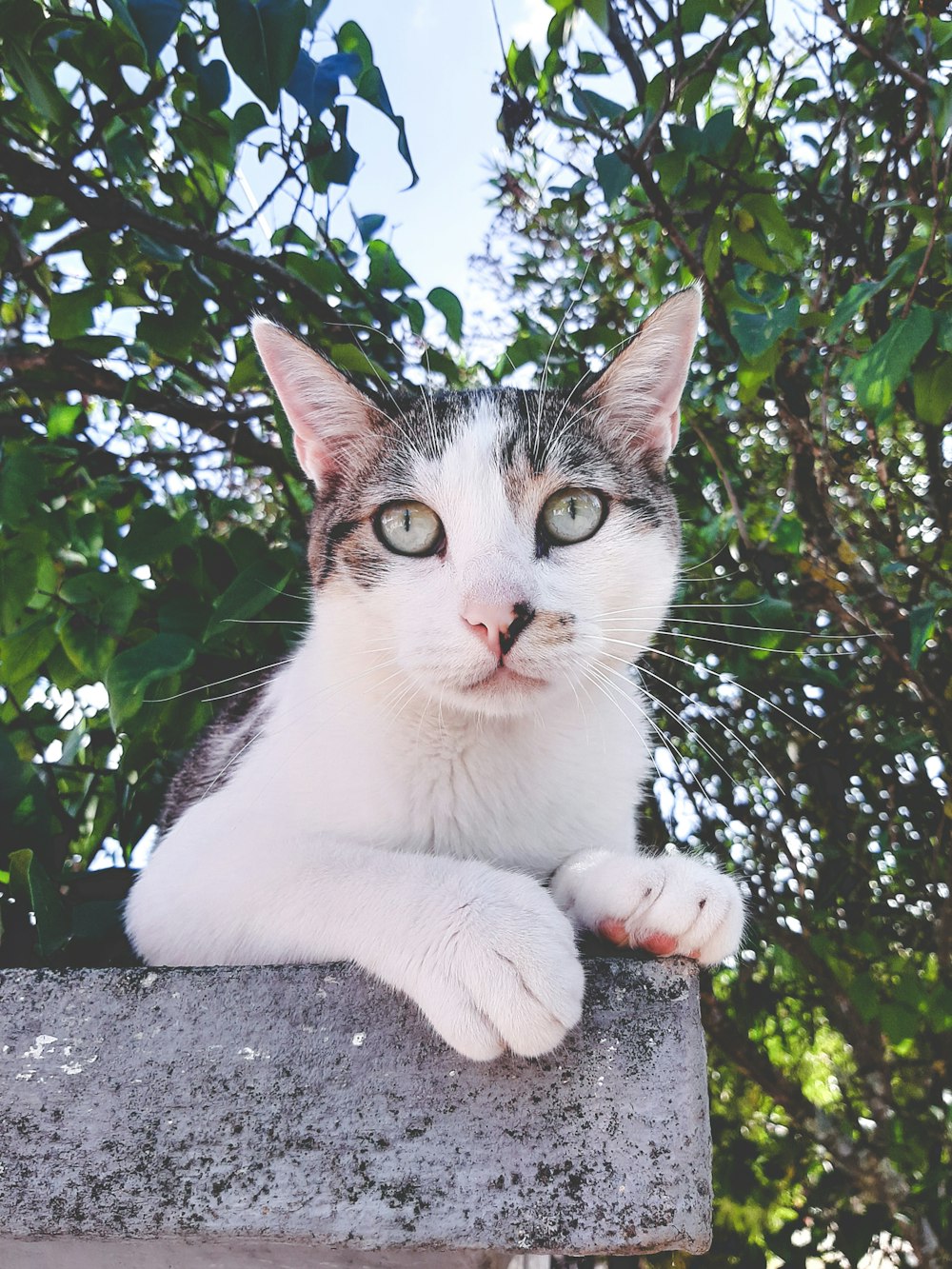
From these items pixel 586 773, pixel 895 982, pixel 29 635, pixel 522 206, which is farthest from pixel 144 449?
pixel 895 982

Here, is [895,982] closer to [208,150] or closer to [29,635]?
[29,635]

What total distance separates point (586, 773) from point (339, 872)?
51 cm

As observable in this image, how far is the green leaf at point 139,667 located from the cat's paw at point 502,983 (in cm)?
88

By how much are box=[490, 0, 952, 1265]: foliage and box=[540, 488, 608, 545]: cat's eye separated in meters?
0.20

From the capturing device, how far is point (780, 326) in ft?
4.79

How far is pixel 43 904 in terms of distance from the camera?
1.31 meters

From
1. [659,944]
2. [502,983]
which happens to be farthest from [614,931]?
[502,983]

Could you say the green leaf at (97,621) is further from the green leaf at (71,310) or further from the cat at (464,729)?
the green leaf at (71,310)

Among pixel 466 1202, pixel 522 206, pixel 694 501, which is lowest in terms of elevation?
pixel 466 1202

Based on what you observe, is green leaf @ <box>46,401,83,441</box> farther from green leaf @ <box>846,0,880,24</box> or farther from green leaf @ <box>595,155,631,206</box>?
green leaf @ <box>846,0,880,24</box>

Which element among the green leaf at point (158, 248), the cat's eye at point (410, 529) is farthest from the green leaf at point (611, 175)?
the green leaf at point (158, 248)

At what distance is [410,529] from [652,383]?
0.59 metres

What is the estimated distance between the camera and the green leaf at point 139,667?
159 cm

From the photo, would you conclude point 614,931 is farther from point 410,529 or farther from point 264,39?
point 264,39
